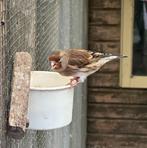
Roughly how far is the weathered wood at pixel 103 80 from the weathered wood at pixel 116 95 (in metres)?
0.04

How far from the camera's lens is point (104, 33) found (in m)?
3.68

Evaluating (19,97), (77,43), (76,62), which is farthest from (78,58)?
(77,43)

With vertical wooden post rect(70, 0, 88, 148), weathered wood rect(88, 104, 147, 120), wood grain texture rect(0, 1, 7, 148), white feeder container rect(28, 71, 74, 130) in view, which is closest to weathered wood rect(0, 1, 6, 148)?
wood grain texture rect(0, 1, 7, 148)

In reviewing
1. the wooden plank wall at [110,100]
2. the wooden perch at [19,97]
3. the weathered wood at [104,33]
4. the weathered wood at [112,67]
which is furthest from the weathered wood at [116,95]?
the wooden perch at [19,97]

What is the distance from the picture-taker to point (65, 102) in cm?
159

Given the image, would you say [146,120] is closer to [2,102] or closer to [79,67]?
[79,67]

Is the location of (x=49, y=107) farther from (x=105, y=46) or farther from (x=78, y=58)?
(x=105, y=46)

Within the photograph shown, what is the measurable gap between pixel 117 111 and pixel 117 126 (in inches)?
4.4

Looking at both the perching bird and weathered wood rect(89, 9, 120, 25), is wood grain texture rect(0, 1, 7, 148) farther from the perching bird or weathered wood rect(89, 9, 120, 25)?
weathered wood rect(89, 9, 120, 25)

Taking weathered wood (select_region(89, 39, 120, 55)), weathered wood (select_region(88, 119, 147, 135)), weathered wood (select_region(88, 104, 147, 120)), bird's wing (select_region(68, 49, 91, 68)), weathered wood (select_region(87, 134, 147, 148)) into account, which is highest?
weathered wood (select_region(89, 39, 120, 55))

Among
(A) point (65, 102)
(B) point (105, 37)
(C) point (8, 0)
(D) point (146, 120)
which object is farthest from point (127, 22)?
(C) point (8, 0)

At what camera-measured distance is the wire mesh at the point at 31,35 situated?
134cm

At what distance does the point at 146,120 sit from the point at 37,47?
2080 millimetres

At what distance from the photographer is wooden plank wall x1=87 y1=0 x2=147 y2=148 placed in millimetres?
3670
